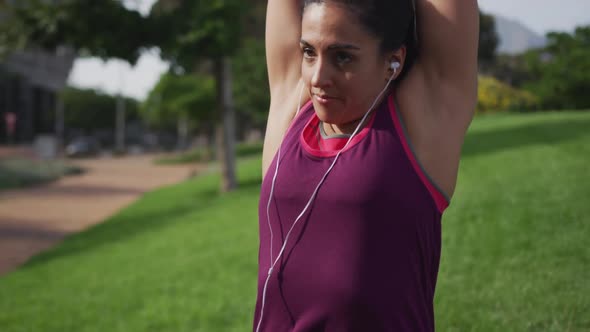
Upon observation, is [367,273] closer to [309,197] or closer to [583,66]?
[309,197]

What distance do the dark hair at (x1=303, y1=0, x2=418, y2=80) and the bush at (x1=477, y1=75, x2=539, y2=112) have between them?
20.9m

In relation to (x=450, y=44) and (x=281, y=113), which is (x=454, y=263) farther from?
(x=450, y=44)

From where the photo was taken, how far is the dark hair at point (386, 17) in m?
1.47

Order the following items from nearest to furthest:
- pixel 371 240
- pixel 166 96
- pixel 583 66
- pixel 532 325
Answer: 1. pixel 371 240
2. pixel 532 325
3. pixel 583 66
4. pixel 166 96

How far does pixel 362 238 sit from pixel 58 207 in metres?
16.3

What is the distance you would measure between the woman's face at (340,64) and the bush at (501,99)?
21.0 metres

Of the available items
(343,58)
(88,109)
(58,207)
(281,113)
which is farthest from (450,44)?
(88,109)

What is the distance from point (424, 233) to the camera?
150 centimetres

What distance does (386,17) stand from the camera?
148cm

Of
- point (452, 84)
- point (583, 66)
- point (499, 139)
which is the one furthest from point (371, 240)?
point (583, 66)

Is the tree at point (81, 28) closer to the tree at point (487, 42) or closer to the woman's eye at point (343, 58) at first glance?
the woman's eye at point (343, 58)

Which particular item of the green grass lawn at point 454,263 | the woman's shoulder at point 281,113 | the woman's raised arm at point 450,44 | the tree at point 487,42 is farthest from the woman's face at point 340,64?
the tree at point 487,42

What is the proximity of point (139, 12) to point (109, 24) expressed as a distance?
73 cm

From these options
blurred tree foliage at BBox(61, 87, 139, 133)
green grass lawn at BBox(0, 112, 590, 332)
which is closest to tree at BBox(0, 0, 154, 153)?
green grass lawn at BBox(0, 112, 590, 332)
